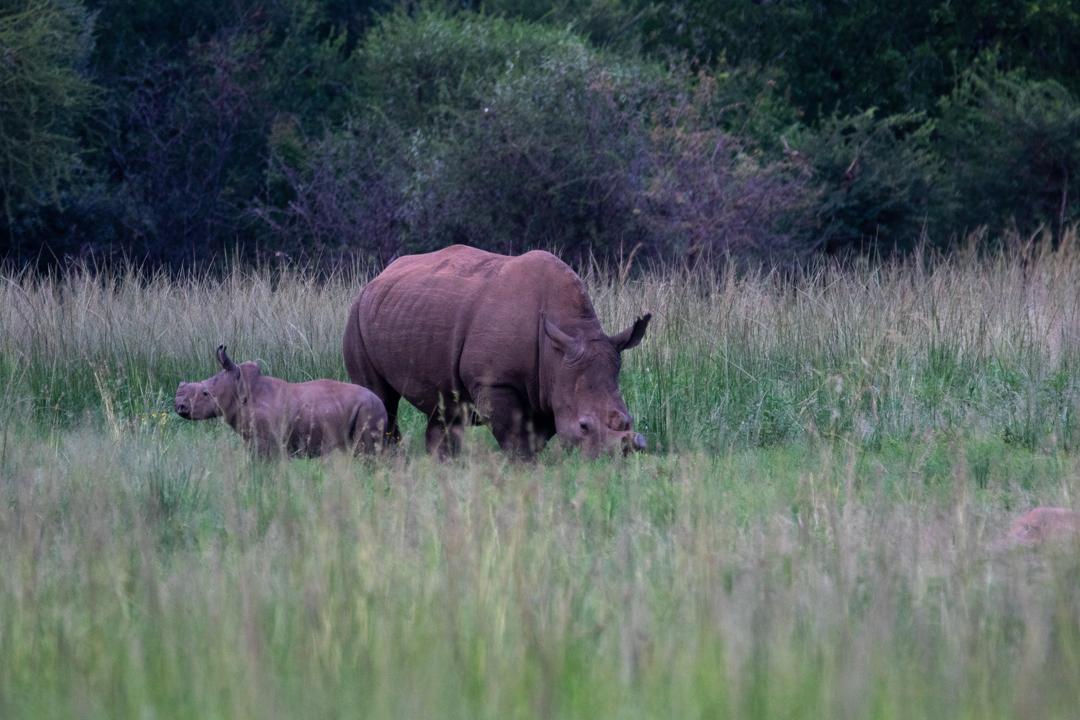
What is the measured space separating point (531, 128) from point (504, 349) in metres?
10.1

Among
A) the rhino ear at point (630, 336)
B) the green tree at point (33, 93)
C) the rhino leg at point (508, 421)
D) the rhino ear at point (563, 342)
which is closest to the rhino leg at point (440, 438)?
the rhino leg at point (508, 421)

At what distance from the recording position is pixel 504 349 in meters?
8.07

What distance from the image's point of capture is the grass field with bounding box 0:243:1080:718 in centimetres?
346

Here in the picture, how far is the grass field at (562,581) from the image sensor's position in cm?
346

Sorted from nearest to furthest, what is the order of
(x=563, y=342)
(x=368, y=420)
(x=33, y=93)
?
(x=563, y=342)
(x=368, y=420)
(x=33, y=93)

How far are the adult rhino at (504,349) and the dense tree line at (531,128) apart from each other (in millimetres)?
5561

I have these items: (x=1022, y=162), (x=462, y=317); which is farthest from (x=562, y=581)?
Result: (x=1022, y=162)

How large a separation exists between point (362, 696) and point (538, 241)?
46.7 feet

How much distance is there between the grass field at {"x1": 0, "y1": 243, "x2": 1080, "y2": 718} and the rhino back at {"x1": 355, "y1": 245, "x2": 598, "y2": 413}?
2.43ft

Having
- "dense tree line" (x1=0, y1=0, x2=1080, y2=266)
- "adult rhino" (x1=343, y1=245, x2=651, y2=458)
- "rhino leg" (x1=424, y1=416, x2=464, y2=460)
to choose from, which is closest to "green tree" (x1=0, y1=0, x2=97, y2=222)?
"dense tree line" (x1=0, y1=0, x2=1080, y2=266)

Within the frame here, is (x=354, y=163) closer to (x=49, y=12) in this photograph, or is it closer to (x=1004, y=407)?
(x=49, y=12)

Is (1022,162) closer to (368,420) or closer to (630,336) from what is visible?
(630,336)

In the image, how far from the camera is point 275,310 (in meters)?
12.4

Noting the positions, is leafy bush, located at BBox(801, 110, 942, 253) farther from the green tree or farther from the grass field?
the grass field
